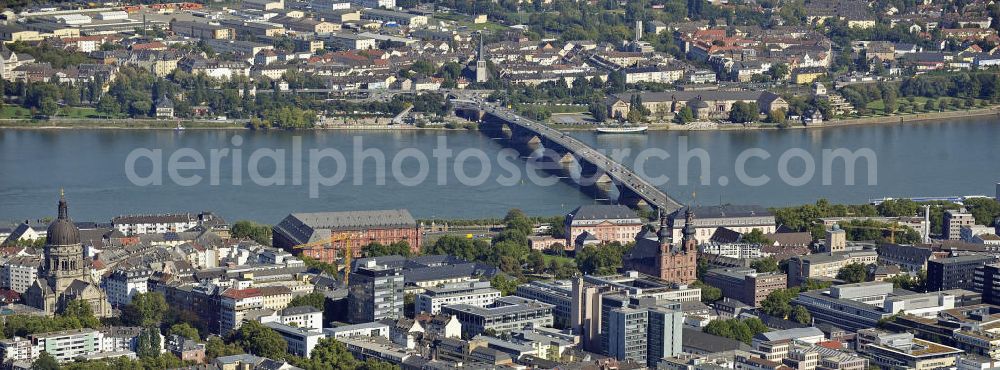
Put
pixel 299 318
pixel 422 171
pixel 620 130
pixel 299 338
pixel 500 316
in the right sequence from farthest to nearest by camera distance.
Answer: pixel 620 130
pixel 422 171
pixel 299 318
pixel 500 316
pixel 299 338

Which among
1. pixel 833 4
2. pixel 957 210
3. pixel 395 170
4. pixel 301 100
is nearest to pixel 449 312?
pixel 957 210

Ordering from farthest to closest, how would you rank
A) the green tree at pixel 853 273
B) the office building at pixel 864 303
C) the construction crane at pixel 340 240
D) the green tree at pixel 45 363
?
the construction crane at pixel 340 240 → the green tree at pixel 853 273 → the office building at pixel 864 303 → the green tree at pixel 45 363

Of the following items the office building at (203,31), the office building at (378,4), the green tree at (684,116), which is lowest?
the green tree at (684,116)

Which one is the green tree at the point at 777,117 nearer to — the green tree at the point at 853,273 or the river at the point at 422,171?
the river at the point at 422,171

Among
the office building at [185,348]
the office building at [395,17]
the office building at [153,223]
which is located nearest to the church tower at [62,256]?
the office building at [185,348]

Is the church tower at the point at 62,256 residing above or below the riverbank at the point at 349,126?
above

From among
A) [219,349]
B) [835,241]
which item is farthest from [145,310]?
[835,241]

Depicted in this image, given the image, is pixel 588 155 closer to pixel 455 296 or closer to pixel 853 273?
pixel 853 273
